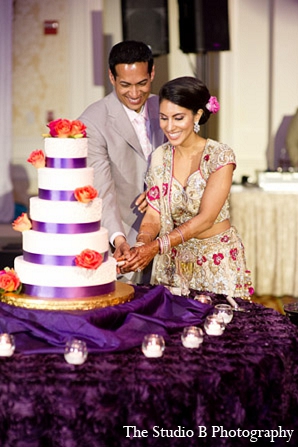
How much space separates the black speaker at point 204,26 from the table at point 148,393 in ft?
17.2

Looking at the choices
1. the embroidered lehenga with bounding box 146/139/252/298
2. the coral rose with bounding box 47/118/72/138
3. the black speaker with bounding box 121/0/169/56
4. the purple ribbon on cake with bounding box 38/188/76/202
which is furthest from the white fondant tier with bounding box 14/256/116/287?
the black speaker with bounding box 121/0/169/56

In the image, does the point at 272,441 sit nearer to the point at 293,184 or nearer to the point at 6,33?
the point at 293,184

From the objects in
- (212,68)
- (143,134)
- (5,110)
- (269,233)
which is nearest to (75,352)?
(143,134)

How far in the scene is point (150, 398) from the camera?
2.25 meters

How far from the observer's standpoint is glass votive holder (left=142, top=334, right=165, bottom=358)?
242 cm

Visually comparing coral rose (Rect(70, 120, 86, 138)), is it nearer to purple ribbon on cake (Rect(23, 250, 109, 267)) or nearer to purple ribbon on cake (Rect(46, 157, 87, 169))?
purple ribbon on cake (Rect(46, 157, 87, 169))

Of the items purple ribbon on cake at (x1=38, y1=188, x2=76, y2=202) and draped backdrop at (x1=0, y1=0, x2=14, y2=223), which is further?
draped backdrop at (x1=0, y1=0, x2=14, y2=223)

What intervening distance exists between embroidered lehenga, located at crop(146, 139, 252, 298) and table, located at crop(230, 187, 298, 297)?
3.46 meters

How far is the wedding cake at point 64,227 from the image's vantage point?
2.66 meters

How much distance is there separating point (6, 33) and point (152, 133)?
15.5ft

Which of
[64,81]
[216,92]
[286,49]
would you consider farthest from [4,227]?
[286,49]

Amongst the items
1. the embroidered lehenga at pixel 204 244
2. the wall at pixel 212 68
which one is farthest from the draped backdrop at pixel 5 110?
the embroidered lehenga at pixel 204 244

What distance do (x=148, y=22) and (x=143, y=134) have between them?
3.59 m

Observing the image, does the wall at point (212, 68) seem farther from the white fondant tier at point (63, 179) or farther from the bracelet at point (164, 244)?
the white fondant tier at point (63, 179)
